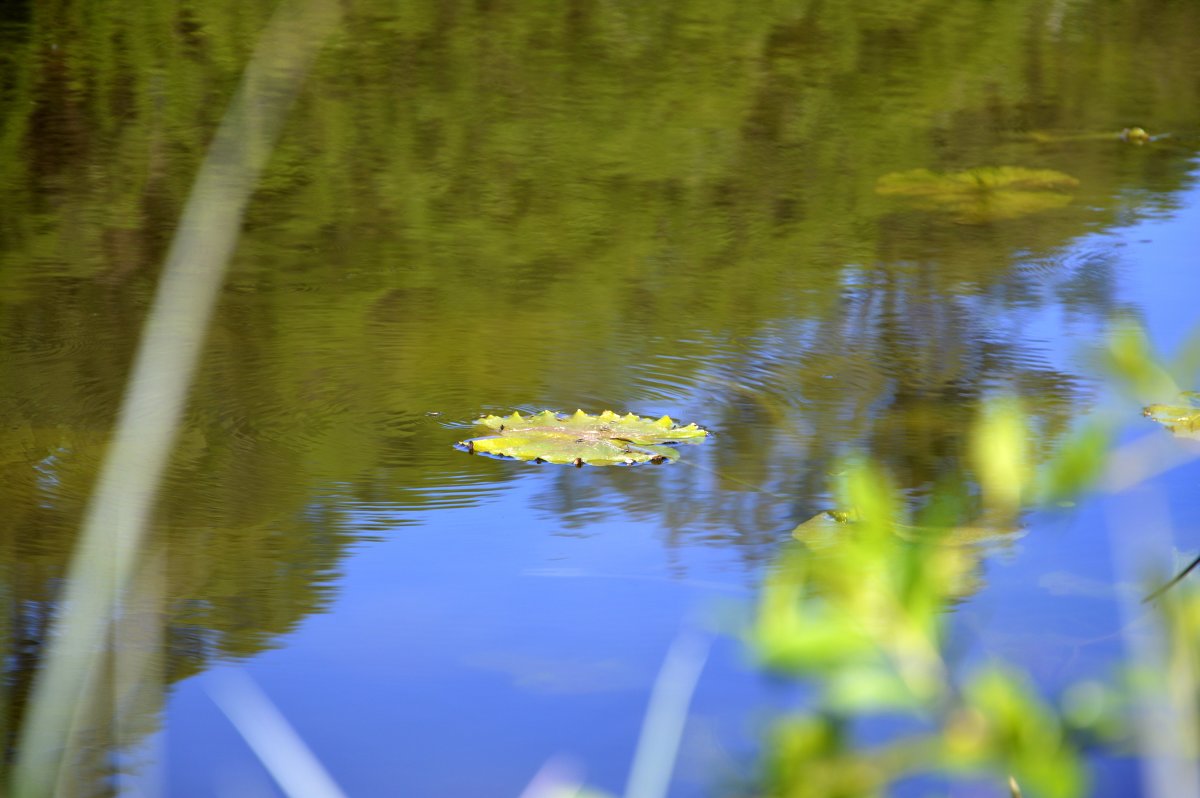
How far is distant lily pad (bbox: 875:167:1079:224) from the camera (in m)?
3.83

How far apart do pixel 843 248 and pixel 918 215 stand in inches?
13.7

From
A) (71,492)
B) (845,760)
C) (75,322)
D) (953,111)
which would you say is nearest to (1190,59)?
(953,111)

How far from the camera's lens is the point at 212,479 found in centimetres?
234

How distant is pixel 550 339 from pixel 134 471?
3.08 ft

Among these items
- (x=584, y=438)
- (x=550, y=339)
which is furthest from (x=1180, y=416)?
(x=550, y=339)

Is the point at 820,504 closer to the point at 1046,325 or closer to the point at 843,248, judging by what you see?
the point at 1046,325

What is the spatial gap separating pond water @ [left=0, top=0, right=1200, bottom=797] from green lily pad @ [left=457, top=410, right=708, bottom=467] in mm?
35

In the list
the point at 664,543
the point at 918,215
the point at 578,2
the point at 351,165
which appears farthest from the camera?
the point at 578,2

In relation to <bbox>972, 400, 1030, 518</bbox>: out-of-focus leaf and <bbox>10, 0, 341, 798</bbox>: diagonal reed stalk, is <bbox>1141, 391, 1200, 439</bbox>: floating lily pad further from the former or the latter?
<bbox>972, 400, 1030, 518</bbox>: out-of-focus leaf

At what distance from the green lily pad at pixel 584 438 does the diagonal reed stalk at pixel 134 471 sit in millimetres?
520

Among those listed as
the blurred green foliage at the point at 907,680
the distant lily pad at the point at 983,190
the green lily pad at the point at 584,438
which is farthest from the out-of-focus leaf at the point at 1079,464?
the distant lily pad at the point at 983,190

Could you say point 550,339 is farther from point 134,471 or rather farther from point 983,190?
point 983,190

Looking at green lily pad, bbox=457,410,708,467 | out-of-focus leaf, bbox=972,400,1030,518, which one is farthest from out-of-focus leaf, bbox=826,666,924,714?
green lily pad, bbox=457,410,708,467

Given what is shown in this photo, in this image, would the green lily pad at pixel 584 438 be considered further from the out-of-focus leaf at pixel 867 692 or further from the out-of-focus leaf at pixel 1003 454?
the out-of-focus leaf at pixel 867 692
